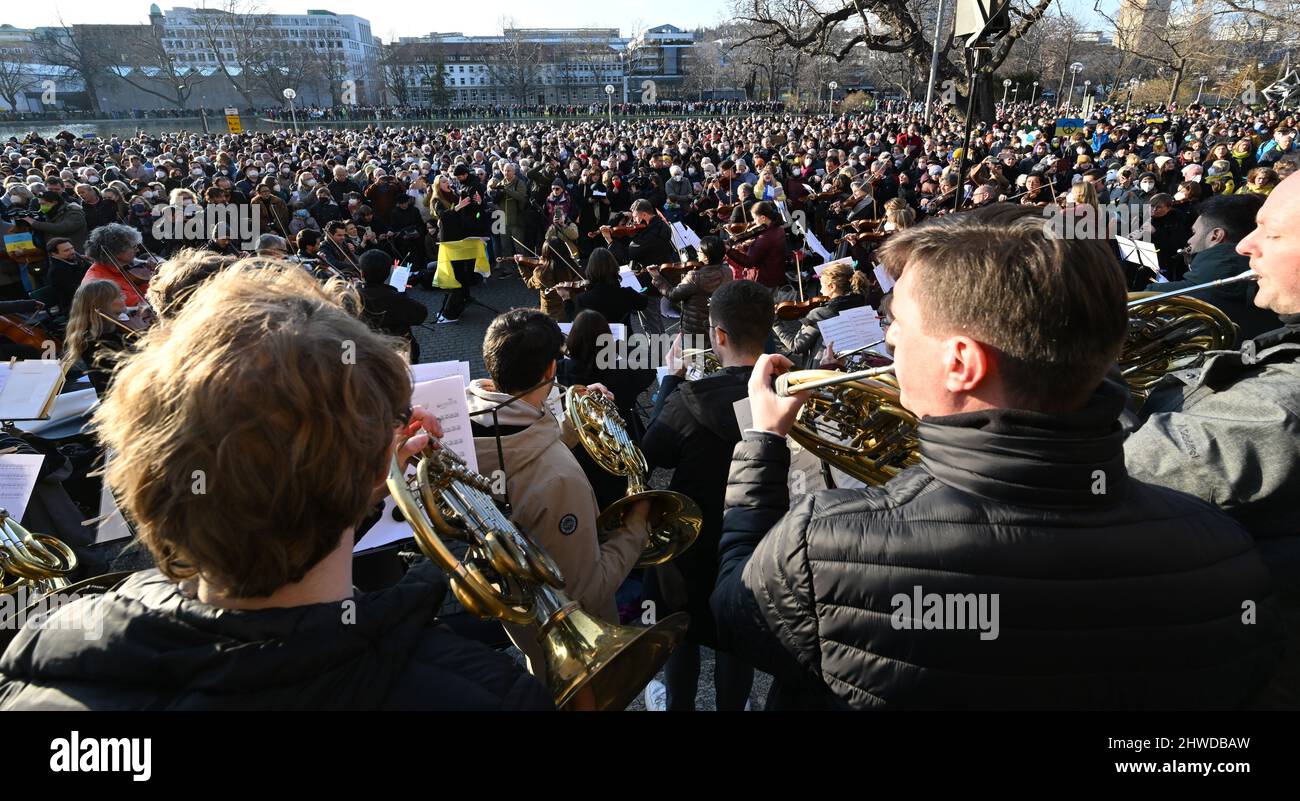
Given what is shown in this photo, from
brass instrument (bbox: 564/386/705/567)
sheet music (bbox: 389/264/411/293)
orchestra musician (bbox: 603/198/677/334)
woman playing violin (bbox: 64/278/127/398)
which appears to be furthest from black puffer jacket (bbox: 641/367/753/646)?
orchestra musician (bbox: 603/198/677/334)

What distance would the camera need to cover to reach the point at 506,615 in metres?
1.65

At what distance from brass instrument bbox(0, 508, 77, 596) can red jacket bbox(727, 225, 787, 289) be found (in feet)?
21.6

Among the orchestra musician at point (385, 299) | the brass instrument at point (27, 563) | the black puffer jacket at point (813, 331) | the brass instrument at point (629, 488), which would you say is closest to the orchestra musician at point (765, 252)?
the black puffer jacket at point (813, 331)

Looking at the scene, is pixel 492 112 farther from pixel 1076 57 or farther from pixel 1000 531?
pixel 1000 531

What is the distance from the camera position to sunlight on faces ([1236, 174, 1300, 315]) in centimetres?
182

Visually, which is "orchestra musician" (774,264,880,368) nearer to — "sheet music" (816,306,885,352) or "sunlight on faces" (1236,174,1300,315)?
"sheet music" (816,306,885,352)

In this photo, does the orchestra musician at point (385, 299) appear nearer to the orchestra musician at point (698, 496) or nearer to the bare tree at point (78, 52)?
the orchestra musician at point (698, 496)

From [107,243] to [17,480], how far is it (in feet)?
13.3

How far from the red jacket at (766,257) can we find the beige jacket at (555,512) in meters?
5.76

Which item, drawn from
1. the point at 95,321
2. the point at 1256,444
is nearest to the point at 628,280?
the point at 95,321

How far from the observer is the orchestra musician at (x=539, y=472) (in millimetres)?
2256

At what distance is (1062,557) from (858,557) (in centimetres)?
34

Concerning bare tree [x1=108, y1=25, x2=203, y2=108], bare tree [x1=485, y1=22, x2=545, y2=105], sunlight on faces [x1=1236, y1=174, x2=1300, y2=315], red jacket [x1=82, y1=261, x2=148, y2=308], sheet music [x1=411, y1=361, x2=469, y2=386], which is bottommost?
sheet music [x1=411, y1=361, x2=469, y2=386]

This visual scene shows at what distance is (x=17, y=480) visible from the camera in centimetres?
268
